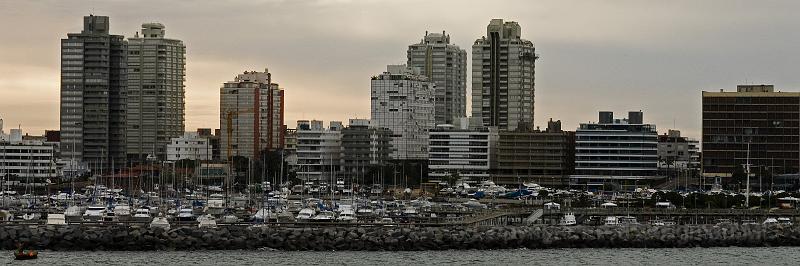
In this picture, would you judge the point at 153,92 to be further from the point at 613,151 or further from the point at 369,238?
the point at 369,238

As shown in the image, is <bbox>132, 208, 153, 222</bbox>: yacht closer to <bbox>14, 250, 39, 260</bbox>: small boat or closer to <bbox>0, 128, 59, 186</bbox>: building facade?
<bbox>14, 250, 39, 260</bbox>: small boat

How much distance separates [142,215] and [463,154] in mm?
83549

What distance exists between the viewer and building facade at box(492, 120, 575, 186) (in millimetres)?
156375

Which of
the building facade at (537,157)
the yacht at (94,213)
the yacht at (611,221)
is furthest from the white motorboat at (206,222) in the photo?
the building facade at (537,157)

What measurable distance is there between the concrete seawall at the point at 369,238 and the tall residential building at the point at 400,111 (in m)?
103

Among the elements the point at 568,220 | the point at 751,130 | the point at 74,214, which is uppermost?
the point at 751,130

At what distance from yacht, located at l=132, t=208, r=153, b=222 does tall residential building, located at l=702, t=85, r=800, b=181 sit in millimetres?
76942

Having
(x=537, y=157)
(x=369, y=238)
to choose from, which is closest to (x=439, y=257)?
(x=369, y=238)

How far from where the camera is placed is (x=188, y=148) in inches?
7333

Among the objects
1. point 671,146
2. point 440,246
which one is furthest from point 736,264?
point 671,146

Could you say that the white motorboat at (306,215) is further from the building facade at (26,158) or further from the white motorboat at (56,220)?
the building facade at (26,158)

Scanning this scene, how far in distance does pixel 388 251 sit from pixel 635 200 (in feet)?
158

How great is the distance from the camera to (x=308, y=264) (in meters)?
59.0

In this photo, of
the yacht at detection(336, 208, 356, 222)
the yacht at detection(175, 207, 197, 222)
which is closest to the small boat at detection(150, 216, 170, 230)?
the yacht at detection(175, 207, 197, 222)
